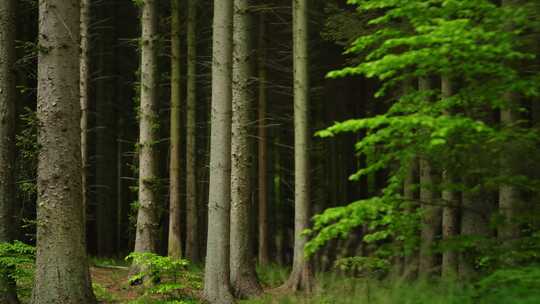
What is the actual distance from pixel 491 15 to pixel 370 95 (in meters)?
21.4

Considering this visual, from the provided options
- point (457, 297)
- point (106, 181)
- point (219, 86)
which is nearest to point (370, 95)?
point (106, 181)

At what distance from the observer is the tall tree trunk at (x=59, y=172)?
330 inches

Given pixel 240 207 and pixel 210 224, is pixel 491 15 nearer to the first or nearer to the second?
pixel 210 224

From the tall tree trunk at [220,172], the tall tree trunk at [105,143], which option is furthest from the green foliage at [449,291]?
the tall tree trunk at [105,143]

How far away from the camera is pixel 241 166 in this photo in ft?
43.7

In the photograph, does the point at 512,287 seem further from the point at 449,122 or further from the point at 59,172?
the point at 59,172

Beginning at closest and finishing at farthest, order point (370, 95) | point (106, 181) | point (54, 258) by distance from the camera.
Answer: point (54, 258) → point (370, 95) → point (106, 181)

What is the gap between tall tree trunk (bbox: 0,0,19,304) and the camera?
10.5 metres

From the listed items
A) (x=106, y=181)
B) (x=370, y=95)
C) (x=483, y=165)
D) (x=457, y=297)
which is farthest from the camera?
(x=106, y=181)

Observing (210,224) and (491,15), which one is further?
(210,224)

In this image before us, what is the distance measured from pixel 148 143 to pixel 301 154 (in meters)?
3.71

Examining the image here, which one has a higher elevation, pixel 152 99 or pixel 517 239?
pixel 152 99

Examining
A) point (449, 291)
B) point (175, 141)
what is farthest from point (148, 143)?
point (449, 291)

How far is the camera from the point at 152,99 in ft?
45.8
